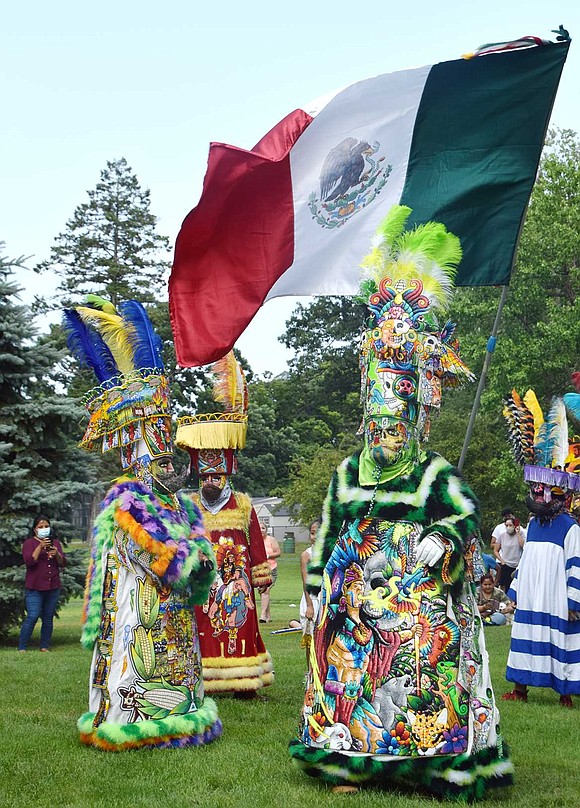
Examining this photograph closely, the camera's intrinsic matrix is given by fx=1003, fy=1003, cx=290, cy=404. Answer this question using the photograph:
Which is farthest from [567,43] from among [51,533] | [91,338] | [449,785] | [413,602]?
[51,533]

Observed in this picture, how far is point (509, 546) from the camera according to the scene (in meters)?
15.8

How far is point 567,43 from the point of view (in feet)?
27.4

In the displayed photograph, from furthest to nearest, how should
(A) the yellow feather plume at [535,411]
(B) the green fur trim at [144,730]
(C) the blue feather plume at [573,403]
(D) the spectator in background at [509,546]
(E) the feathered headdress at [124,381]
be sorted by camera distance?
(D) the spectator in background at [509,546], (C) the blue feather plume at [573,403], (A) the yellow feather plume at [535,411], (E) the feathered headdress at [124,381], (B) the green fur trim at [144,730]

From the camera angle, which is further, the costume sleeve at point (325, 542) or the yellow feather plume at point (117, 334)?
the yellow feather plume at point (117, 334)

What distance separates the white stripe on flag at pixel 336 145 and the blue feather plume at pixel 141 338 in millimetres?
1787

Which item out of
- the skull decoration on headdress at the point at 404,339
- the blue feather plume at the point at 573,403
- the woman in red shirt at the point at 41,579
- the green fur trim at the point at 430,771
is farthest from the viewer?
the woman in red shirt at the point at 41,579

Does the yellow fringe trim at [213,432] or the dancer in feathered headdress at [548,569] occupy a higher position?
the yellow fringe trim at [213,432]

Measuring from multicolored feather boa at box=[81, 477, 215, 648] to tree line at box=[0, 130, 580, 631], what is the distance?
2422 millimetres

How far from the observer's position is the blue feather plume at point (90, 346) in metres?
7.55

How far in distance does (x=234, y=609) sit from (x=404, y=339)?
→ 13.2 feet

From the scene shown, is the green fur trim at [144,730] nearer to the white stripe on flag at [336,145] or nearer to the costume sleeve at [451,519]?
the costume sleeve at [451,519]

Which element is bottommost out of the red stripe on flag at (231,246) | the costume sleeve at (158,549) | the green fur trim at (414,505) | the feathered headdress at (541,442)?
the costume sleeve at (158,549)

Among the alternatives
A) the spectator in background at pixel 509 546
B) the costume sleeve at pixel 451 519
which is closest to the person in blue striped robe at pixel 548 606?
the costume sleeve at pixel 451 519

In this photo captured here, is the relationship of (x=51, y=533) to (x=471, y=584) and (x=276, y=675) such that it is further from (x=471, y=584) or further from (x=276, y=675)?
(x=471, y=584)
